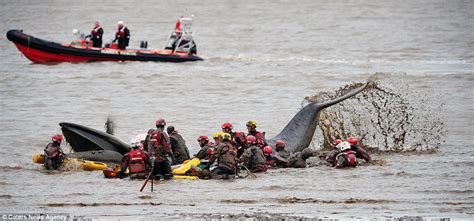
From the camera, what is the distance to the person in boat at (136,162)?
22.9 meters

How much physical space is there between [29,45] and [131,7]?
3678 cm

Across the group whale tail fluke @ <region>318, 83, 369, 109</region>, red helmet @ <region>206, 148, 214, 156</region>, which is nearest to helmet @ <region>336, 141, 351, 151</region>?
whale tail fluke @ <region>318, 83, 369, 109</region>

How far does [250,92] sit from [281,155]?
57.1 ft

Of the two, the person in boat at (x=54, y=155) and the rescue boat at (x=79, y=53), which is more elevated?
the rescue boat at (x=79, y=53)

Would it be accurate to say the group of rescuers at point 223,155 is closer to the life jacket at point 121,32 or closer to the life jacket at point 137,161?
the life jacket at point 137,161

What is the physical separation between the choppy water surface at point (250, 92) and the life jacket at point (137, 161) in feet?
1.37

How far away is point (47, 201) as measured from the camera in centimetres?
2061

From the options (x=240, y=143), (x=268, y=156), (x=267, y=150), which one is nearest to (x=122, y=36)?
(x=240, y=143)

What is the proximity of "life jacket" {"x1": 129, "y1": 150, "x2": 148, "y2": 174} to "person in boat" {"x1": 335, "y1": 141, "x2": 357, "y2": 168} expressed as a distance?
4.82 meters

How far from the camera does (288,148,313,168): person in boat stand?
82.3 feet

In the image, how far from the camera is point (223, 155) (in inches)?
920

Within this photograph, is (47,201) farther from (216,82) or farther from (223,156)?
(216,82)

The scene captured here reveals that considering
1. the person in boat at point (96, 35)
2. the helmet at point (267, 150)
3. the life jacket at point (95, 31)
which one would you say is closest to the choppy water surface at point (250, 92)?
the helmet at point (267, 150)

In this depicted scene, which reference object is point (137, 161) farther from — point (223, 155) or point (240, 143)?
point (240, 143)
